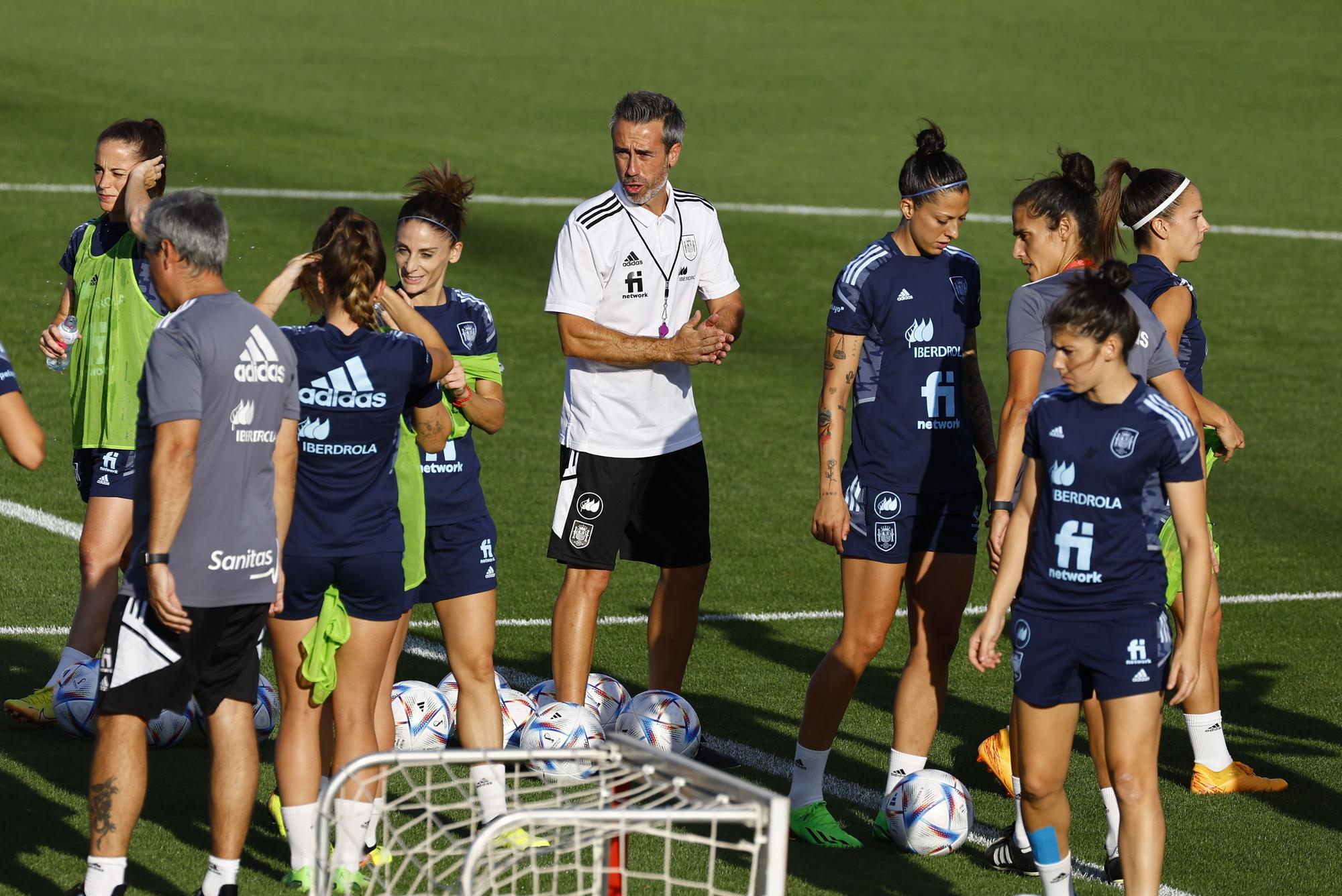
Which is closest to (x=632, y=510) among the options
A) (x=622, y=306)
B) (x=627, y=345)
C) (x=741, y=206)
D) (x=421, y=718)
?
(x=627, y=345)

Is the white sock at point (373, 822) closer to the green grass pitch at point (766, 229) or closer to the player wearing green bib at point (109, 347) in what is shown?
the green grass pitch at point (766, 229)

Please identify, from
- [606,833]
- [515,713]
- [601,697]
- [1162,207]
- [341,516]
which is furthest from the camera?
[601,697]

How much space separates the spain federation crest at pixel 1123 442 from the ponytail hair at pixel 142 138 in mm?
3894

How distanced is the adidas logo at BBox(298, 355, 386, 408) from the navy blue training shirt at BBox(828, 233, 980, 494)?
6.31 feet

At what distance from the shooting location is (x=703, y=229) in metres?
7.51

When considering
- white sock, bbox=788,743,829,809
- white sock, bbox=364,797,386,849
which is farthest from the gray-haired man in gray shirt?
white sock, bbox=788,743,829,809

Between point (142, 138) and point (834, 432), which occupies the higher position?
point (142, 138)

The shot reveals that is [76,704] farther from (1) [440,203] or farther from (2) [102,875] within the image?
(1) [440,203]

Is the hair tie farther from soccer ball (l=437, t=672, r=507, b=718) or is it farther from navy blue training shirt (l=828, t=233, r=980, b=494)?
soccer ball (l=437, t=672, r=507, b=718)

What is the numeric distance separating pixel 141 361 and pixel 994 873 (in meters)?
3.77

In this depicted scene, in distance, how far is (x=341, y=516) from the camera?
5.54 metres

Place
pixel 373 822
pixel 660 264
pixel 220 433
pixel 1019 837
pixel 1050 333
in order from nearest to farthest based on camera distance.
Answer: pixel 220 433
pixel 373 822
pixel 1050 333
pixel 1019 837
pixel 660 264

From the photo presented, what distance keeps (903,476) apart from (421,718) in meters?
2.16

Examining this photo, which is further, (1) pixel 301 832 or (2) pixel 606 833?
(1) pixel 301 832
